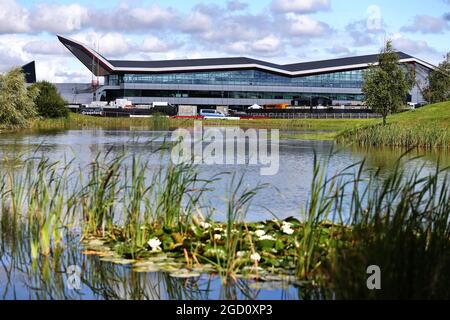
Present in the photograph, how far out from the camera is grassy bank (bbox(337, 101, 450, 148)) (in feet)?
107

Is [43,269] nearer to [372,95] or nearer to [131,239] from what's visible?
[131,239]

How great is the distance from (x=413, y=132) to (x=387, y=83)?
726 centimetres

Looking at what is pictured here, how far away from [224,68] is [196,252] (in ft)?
296

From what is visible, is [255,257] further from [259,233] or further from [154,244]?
[154,244]

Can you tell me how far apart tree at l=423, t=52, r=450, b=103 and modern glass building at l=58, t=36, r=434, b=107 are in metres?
18.9

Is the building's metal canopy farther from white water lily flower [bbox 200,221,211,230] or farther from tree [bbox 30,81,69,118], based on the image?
white water lily flower [bbox 200,221,211,230]

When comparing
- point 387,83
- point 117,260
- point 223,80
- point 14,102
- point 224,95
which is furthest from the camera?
point 224,95

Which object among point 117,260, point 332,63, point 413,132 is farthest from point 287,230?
point 332,63

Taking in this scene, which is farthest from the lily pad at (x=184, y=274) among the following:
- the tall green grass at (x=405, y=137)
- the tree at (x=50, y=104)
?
the tree at (x=50, y=104)

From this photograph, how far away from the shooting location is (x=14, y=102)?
155 feet

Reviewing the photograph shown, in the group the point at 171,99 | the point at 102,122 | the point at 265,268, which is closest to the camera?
the point at 265,268

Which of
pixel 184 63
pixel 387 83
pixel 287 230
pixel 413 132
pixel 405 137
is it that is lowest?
pixel 405 137

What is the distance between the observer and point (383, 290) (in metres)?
5.62

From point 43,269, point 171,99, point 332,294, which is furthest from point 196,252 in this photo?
point 171,99
